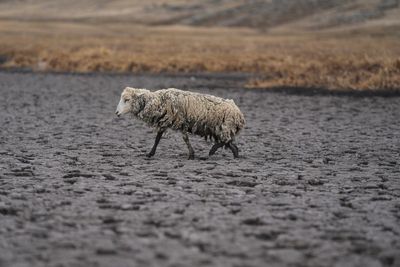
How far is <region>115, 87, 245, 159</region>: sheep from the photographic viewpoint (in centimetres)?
1088

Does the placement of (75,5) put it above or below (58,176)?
above

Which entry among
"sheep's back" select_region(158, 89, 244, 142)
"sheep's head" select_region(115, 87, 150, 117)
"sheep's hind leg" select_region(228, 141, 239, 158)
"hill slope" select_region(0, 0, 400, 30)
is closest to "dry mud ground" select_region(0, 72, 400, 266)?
"sheep's hind leg" select_region(228, 141, 239, 158)

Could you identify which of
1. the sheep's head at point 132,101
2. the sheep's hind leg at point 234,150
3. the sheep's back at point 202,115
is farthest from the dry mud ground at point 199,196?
the sheep's head at point 132,101

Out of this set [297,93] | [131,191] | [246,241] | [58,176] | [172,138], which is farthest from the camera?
[297,93]

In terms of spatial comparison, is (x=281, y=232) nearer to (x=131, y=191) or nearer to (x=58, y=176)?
(x=131, y=191)

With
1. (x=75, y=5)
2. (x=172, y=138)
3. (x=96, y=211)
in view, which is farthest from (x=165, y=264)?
(x=75, y=5)

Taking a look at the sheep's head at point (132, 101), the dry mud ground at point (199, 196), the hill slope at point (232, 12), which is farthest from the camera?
the hill slope at point (232, 12)

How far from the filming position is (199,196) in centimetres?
804

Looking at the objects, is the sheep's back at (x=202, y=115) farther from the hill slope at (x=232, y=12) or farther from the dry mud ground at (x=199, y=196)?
the hill slope at (x=232, y=12)

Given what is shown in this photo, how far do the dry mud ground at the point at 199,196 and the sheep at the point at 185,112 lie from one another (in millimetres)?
535

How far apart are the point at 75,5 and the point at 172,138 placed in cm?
13839

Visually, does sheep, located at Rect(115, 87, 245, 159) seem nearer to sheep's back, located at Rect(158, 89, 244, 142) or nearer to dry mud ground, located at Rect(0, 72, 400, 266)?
sheep's back, located at Rect(158, 89, 244, 142)

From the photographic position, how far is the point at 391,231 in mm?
6605

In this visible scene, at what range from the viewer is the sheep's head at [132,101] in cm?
1088
